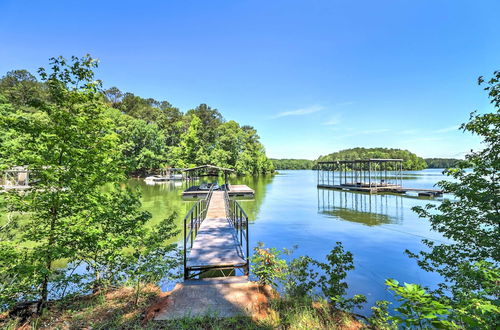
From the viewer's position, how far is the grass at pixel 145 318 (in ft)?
9.33

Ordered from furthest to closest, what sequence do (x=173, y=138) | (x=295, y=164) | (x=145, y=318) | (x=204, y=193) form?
(x=295, y=164) < (x=173, y=138) < (x=204, y=193) < (x=145, y=318)

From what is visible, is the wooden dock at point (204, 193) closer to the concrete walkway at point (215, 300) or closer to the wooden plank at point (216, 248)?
the wooden plank at point (216, 248)

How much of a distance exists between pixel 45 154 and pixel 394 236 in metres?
11.4

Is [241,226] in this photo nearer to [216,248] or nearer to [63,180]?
[216,248]

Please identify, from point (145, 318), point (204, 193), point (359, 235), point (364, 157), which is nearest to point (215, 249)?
point (145, 318)

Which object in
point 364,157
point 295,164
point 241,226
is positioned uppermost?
point 364,157

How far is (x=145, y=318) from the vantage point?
304 cm

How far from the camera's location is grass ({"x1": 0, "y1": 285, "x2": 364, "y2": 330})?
9.33 feet

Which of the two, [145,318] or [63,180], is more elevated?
[63,180]

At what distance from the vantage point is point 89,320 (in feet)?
10.1

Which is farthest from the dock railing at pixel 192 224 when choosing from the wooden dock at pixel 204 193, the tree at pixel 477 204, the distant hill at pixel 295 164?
the distant hill at pixel 295 164

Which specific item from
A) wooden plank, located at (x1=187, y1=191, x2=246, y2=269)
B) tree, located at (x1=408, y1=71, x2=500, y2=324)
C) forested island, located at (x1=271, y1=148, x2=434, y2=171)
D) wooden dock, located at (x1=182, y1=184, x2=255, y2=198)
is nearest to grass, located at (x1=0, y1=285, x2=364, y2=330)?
wooden plank, located at (x1=187, y1=191, x2=246, y2=269)

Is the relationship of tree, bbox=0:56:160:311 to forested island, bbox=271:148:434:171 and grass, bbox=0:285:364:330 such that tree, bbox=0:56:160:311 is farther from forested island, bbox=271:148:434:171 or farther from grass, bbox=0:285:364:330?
forested island, bbox=271:148:434:171

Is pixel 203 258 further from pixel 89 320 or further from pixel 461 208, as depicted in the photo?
pixel 461 208
